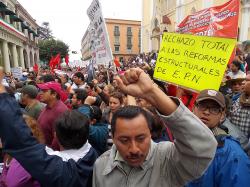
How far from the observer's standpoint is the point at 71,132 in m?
1.96

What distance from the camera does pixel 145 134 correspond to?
144cm

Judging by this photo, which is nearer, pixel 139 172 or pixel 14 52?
pixel 139 172

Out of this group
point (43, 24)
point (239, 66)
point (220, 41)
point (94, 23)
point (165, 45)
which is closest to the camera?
point (220, 41)

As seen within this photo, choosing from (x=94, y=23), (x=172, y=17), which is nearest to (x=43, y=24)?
(x=172, y=17)

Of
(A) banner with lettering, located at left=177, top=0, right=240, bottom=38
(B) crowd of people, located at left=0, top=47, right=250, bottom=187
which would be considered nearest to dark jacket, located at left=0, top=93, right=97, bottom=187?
(B) crowd of people, located at left=0, top=47, right=250, bottom=187

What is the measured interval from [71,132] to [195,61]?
1.46m

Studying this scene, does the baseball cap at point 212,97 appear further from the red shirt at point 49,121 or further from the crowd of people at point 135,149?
the red shirt at point 49,121

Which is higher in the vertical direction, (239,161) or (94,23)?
(94,23)

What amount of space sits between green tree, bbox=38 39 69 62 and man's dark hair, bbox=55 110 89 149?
6095cm

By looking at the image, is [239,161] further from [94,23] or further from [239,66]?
[239,66]

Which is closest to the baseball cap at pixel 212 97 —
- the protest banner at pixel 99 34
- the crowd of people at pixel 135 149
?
the crowd of people at pixel 135 149

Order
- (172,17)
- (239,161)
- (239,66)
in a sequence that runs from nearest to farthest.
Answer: (239,161), (239,66), (172,17)

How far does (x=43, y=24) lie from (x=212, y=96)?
116935 mm

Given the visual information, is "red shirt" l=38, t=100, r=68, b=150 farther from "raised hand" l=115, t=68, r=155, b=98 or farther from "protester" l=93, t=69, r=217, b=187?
"raised hand" l=115, t=68, r=155, b=98
